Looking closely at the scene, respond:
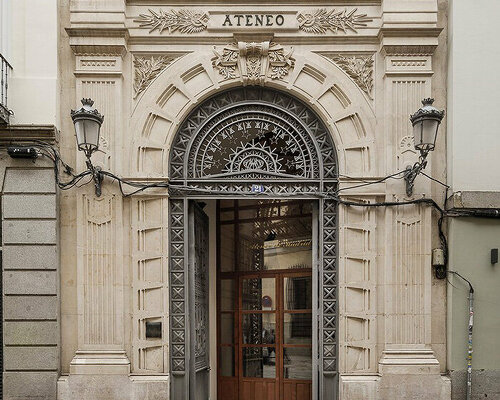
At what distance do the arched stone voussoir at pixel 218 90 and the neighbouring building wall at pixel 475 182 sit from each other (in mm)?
1358

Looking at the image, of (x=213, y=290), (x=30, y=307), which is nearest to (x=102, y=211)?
(x=30, y=307)

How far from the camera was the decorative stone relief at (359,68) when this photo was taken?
9.64 m

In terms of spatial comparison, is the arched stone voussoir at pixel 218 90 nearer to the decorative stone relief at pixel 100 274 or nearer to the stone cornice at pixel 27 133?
the decorative stone relief at pixel 100 274

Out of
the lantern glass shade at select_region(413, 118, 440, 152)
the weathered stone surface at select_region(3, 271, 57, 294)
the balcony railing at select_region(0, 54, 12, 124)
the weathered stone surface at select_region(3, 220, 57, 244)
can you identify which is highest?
the balcony railing at select_region(0, 54, 12, 124)

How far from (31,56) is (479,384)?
831 centimetres

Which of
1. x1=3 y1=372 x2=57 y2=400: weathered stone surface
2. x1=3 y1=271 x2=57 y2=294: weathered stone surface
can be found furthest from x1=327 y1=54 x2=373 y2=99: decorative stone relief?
x1=3 y1=372 x2=57 y2=400: weathered stone surface

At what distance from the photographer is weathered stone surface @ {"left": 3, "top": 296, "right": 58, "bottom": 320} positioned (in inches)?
365

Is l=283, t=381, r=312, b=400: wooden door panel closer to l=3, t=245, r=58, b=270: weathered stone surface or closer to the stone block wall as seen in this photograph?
the stone block wall

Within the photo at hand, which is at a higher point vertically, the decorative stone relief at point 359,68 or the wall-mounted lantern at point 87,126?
the decorative stone relief at point 359,68

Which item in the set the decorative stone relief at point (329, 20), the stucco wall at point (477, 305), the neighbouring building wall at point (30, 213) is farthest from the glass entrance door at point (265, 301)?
the neighbouring building wall at point (30, 213)

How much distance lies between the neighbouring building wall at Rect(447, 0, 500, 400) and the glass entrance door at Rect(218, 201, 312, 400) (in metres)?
3.05

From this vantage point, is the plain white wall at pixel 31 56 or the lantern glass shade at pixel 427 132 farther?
the plain white wall at pixel 31 56

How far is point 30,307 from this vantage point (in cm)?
927

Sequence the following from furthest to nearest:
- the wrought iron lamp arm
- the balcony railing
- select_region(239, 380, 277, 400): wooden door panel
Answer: select_region(239, 380, 277, 400): wooden door panel → the balcony railing → the wrought iron lamp arm
